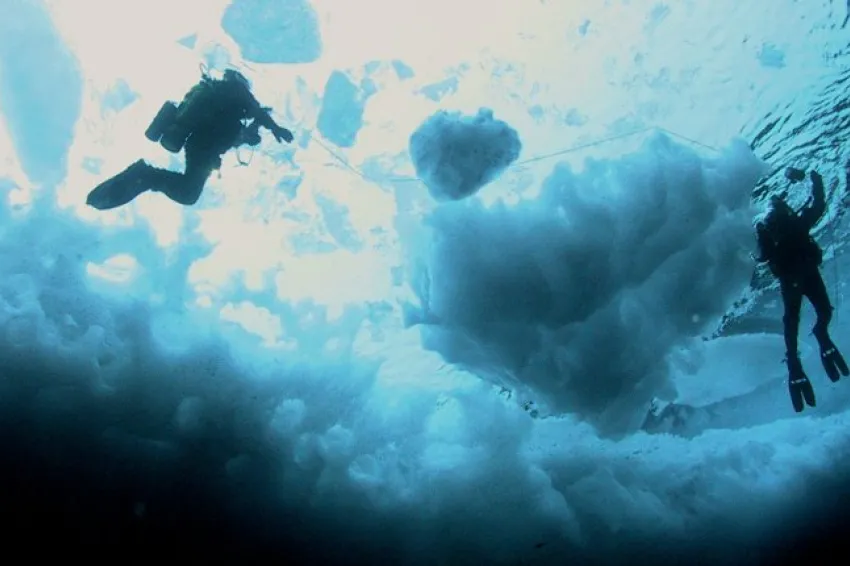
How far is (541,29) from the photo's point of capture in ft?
28.1

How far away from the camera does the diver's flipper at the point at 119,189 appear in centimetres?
678

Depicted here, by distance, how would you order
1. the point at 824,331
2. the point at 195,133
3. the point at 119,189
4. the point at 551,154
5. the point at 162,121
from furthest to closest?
the point at 551,154
the point at 824,331
the point at 195,133
the point at 162,121
the point at 119,189

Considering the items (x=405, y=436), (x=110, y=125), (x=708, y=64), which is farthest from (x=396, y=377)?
(x=708, y=64)

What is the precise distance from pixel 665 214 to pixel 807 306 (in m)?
8.90

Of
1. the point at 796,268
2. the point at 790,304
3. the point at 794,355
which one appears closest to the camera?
the point at 794,355

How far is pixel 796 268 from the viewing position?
30.0ft

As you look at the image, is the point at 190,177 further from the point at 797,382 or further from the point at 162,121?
the point at 797,382

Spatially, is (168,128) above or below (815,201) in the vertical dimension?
below

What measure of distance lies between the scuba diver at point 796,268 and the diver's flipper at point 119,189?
369 inches

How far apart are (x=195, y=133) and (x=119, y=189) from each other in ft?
3.97

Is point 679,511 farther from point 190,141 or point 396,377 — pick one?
point 190,141

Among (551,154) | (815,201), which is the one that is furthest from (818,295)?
(551,154)

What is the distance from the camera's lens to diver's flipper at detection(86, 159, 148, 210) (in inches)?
267

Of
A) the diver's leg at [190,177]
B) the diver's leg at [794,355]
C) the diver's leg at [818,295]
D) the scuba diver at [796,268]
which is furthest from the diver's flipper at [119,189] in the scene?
the diver's leg at [818,295]
